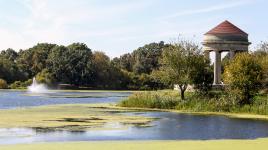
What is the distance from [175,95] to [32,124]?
2585cm

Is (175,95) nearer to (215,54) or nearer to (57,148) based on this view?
(215,54)

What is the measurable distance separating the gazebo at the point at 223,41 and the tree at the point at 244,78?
13508 millimetres

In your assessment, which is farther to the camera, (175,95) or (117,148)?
(175,95)

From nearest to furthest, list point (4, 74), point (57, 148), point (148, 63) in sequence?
point (57, 148) → point (4, 74) → point (148, 63)

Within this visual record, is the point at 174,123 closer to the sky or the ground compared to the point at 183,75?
closer to the ground

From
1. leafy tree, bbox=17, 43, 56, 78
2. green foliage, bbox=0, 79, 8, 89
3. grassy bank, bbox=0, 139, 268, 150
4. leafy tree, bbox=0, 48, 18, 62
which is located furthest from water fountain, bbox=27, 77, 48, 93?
grassy bank, bbox=0, 139, 268, 150

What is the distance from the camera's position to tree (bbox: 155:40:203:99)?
5412cm

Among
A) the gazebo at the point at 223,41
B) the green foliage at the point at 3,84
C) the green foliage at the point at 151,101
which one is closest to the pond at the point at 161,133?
the green foliage at the point at 151,101

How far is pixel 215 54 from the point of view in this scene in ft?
215

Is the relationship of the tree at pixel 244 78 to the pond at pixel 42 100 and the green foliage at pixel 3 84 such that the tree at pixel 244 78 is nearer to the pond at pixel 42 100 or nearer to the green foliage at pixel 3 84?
the pond at pixel 42 100

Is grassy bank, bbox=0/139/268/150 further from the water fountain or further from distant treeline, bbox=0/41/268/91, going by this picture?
the water fountain

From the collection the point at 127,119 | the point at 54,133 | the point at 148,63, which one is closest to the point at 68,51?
the point at 148,63

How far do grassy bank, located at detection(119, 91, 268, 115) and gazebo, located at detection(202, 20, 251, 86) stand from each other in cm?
1103

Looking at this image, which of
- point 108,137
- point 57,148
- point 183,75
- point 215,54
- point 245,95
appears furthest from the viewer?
point 215,54
